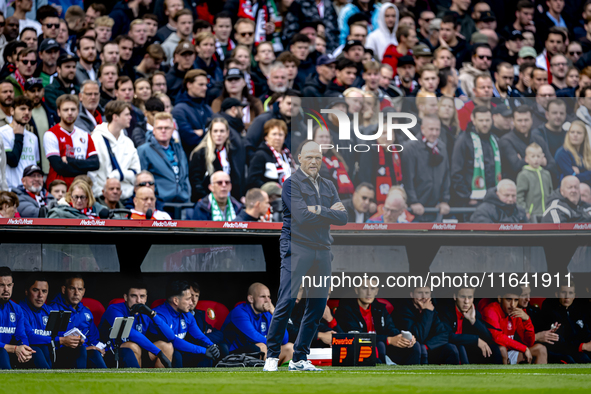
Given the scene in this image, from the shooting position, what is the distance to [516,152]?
10.1 m

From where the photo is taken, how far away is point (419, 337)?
902 cm

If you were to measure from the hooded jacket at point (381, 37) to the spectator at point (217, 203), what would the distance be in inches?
194

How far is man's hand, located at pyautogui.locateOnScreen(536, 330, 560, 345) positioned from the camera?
9.16 m

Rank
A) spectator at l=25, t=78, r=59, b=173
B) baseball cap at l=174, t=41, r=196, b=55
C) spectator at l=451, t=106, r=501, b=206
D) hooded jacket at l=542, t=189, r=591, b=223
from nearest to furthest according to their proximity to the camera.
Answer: hooded jacket at l=542, t=189, r=591, b=223
spectator at l=451, t=106, r=501, b=206
spectator at l=25, t=78, r=59, b=173
baseball cap at l=174, t=41, r=196, b=55

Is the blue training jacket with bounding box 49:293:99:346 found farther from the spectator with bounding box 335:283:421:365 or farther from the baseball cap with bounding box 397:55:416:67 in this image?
the baseball cap with bounding box 397:55:416:67

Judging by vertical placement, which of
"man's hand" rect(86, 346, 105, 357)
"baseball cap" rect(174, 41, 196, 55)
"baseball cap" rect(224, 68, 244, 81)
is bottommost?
"man's hand" rect(86, 346, 105, 357)

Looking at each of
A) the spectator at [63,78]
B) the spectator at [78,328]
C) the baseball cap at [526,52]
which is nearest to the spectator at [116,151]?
the spectator at [63,78]

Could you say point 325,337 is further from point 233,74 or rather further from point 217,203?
point 233,74

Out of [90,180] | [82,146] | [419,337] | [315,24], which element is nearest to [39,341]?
[90,180]

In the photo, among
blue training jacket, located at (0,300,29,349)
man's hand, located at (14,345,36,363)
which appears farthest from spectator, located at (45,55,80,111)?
man's hand, located at (14,345,36,363)

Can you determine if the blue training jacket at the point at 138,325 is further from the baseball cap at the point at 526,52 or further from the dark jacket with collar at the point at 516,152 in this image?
the baseball cap at the point at 526,52

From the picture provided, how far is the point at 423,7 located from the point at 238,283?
8547mm

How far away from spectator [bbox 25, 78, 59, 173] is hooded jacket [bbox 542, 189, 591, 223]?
5.95 meters

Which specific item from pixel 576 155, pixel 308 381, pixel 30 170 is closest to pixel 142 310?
pixel 30 170
